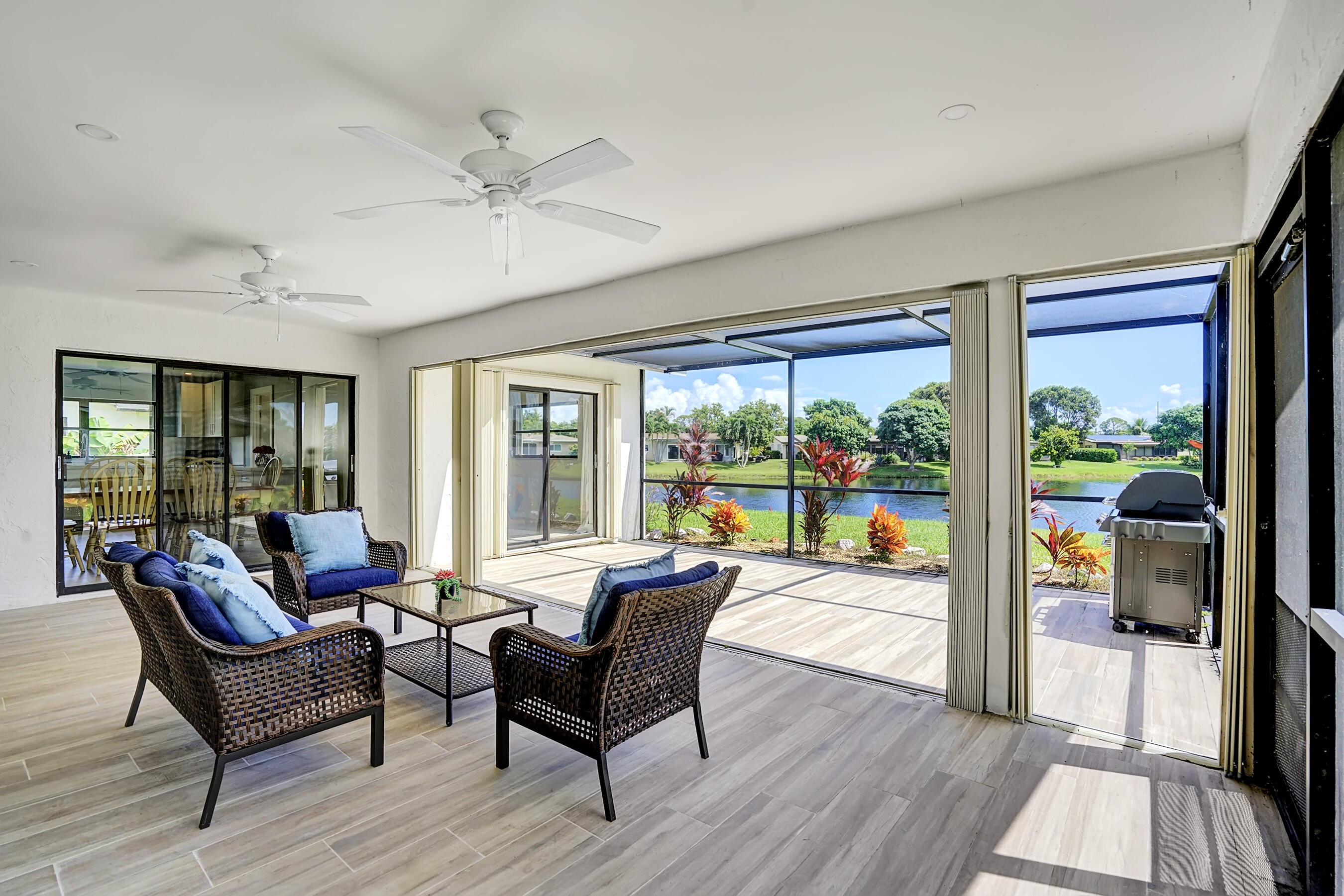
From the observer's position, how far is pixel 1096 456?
265 inches

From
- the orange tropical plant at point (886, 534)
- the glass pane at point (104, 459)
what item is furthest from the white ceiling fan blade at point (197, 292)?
the orange tropical plant at point (886, 534)

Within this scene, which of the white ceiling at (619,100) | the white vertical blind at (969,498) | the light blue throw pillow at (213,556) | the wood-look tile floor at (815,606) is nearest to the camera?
the white ceiling at (619,100)

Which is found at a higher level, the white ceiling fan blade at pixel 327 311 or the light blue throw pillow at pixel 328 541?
the white ceiling fan blade at pixel 327 311

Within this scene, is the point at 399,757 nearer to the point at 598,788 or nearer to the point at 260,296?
the point at 598,788

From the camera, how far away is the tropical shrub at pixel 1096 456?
6.63 metres

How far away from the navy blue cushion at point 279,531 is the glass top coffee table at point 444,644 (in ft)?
3.37

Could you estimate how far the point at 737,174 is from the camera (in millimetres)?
3051

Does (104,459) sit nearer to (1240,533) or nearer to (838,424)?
(1240,533)

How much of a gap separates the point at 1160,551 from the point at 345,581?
18.3ft

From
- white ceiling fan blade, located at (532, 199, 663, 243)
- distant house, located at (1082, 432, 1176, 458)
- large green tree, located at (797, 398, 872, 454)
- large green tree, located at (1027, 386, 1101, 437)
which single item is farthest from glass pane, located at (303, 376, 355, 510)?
distant house, located at (1082, 432, 1176, 458)

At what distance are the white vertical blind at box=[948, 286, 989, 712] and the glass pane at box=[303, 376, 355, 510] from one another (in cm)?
636

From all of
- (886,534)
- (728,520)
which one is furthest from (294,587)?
(886,534)

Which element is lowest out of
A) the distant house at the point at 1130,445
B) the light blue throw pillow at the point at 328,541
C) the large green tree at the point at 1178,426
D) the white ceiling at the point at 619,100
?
the light blue throw pillow at the point at 328,541

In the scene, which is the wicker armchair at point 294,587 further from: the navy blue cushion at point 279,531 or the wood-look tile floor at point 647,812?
the wood-look tile floor at point 647,812
